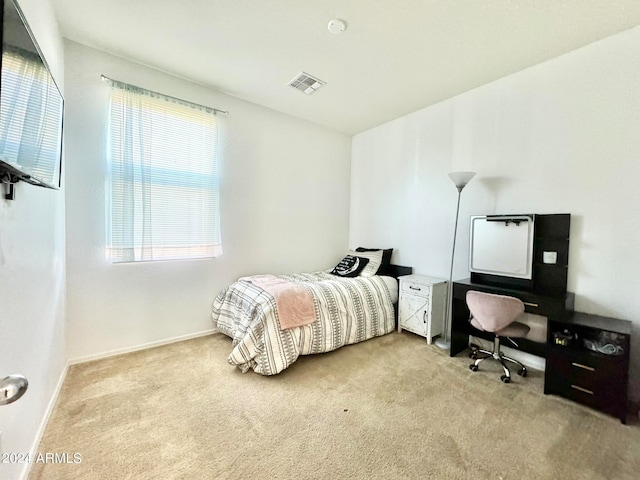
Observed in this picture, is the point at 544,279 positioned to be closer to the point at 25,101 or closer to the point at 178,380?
the point at 178,380

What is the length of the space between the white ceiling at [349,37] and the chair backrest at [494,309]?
2.09 m

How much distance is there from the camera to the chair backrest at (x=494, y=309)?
84.3 inches

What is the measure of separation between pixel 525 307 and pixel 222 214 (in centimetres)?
316

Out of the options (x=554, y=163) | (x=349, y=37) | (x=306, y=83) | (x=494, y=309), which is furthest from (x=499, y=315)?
(x=306, y=83)

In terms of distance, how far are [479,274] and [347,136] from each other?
2.87m

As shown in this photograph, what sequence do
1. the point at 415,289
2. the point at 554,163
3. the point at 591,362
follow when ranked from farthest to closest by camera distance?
1. the point at 415,289
2. the point at 554,163
3. the point at 591,362

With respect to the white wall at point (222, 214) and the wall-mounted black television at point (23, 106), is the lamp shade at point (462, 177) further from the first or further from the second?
the wall-mounted black television at point (23, 106)

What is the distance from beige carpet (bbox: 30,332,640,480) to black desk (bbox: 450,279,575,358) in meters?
0.29

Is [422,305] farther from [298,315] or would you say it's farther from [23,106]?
[23,106]

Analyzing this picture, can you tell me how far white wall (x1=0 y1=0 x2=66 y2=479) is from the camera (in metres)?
1.15

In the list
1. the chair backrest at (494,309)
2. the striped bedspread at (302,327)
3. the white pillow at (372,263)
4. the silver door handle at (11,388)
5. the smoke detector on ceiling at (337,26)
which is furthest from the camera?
the white pillow at (372,263)

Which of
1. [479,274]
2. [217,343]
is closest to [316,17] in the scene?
[479,274]

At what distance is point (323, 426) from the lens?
66.8 inches

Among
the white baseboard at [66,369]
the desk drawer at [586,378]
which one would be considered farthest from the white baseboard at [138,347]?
the desk drawer at [586,378]
